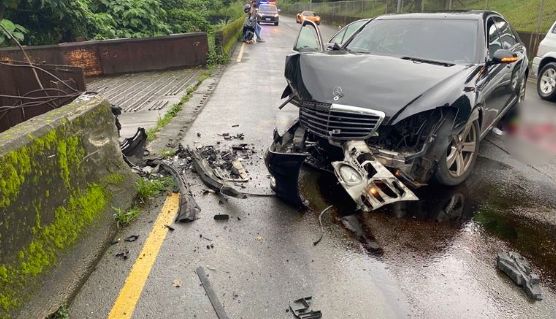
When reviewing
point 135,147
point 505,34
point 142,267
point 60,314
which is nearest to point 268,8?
point 505,34

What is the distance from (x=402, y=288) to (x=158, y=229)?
2.18 meters

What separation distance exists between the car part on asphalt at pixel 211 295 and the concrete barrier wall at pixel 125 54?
10174 millimetres

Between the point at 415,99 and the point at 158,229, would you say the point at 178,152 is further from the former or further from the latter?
the point at 415,99

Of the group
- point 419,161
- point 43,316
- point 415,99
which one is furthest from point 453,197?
point 43,316

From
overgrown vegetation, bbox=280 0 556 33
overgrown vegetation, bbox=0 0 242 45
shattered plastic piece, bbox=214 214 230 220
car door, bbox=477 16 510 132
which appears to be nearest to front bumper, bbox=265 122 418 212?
shattered plastic piece, bbox=214 214 230 220

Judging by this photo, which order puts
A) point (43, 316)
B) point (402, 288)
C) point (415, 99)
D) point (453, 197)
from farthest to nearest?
point (453, 197), point (415, 99), point (402, 288), point (43, 316)

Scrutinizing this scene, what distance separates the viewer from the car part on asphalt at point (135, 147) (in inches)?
208

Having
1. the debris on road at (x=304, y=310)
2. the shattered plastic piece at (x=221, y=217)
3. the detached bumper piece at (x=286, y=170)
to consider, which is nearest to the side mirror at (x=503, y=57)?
the detached bumper piece at (x=286, y=170)

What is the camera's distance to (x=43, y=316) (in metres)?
2.73

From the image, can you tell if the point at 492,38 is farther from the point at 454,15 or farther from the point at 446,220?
the point at 446,220

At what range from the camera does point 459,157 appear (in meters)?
4.91

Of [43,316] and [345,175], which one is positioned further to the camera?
[345,175]

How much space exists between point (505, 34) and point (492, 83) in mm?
1976

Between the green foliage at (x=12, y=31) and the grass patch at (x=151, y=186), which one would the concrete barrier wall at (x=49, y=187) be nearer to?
the grass patch at (x=151, y=186)
